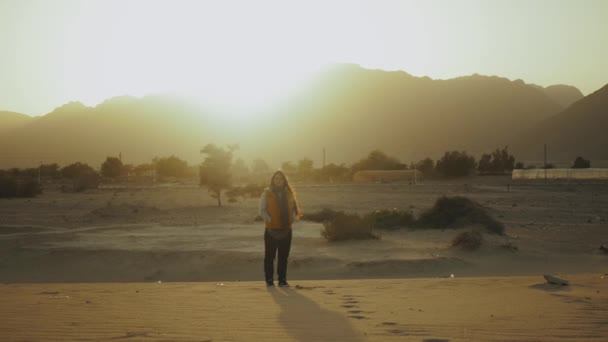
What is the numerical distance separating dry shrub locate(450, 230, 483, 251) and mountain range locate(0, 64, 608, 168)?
111 m

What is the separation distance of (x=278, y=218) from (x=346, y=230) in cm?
852

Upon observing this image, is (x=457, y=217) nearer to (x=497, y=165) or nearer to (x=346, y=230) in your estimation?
(x=346, y=230)

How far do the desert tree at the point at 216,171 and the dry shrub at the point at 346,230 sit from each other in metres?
21.0

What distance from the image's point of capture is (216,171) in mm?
42406

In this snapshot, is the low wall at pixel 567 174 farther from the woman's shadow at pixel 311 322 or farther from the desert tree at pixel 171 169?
the woman's shadow at pixel 311 322

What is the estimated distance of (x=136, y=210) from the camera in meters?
33.3

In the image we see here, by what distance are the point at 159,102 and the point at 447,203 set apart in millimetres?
157758

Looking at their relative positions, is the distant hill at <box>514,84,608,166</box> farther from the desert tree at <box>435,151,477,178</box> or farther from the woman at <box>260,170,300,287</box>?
the woman at <box>260,170,300,287</box>

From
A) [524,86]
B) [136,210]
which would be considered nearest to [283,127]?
[524,86]

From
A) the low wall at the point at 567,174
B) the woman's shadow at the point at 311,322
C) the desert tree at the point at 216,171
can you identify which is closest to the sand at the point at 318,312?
the woman's shadow at the point at 311,322

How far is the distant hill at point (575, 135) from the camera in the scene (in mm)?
112188

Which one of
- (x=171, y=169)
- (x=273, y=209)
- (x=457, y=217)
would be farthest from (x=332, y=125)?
(x=273, y=209)

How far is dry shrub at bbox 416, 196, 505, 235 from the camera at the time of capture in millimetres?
21422

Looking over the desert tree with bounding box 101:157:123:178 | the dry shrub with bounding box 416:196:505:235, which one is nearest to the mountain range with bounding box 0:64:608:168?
the desert tree with bounding box 101:157:123:178
